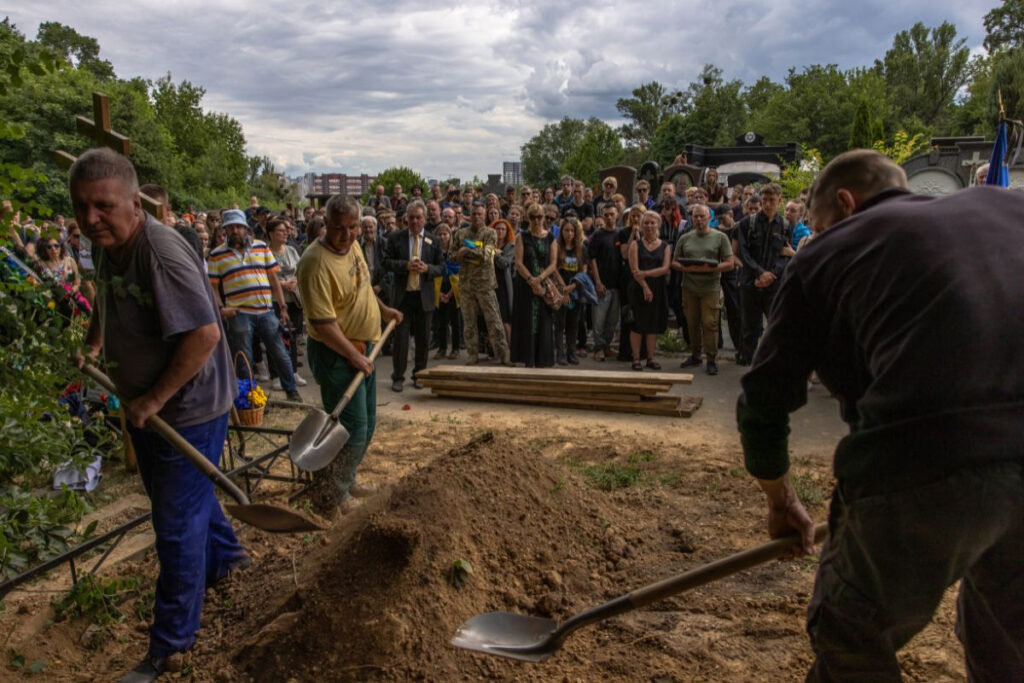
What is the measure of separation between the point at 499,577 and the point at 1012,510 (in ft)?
7.95

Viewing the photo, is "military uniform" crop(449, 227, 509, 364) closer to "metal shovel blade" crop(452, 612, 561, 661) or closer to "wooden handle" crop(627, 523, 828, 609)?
"metal shovel blade" crop(452, 612, 561, 661)

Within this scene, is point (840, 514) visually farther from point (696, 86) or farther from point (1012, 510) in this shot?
point (696, 86)

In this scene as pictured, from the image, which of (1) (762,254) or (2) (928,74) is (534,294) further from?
(2) (928,74)

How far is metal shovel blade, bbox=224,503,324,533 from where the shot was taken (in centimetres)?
326

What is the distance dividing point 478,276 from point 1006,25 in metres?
69.1

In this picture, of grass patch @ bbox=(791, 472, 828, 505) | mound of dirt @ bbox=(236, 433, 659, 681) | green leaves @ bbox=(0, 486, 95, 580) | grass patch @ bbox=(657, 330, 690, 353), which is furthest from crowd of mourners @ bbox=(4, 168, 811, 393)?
mound of dirt @ bbox=(236, 433, 659, 681)

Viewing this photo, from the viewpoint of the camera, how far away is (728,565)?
223 cm

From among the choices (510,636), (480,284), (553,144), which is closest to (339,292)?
(510,636)

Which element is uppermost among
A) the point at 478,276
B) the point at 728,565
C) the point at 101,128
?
the point at 101,128

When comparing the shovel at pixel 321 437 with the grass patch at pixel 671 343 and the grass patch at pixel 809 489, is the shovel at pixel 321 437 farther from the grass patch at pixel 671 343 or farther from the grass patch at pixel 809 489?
the grass patch at pixel 671 343

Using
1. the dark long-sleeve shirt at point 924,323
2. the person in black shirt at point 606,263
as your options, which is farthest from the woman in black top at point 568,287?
the dark long-sleeve shirt at point 924,323

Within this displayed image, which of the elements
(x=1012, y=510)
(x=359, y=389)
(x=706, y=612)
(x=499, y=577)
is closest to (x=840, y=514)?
(x=1012, y=510)

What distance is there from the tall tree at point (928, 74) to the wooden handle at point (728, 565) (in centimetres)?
7682

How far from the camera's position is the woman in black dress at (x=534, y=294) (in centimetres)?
905
